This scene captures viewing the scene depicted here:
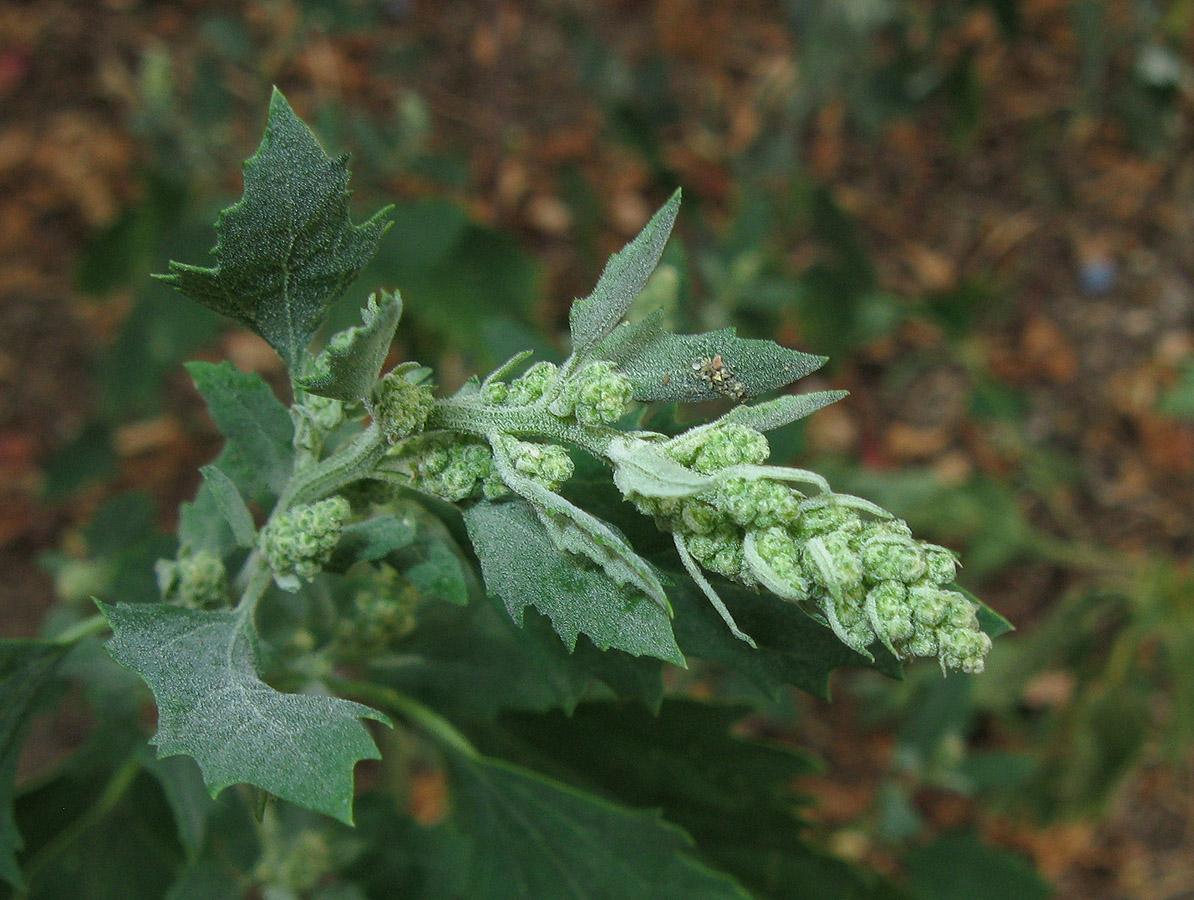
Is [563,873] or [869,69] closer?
[563,873]

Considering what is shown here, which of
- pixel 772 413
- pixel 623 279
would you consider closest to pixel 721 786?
pixel 772 413

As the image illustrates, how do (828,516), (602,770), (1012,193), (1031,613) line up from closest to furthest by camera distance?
(828,516)
(602,770)
(1031,613)
(1012,193)

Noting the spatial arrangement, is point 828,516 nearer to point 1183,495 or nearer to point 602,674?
point 602,674

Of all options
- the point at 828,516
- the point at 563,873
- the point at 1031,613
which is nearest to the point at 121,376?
the point at 563,873

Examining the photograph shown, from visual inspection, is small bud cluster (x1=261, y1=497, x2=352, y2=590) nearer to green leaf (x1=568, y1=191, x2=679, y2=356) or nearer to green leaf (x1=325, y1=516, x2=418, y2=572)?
green leaf (x1=325, y1=516, x2=418, y2=572)

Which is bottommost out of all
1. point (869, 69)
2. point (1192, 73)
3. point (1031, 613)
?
point (1031, 613)
